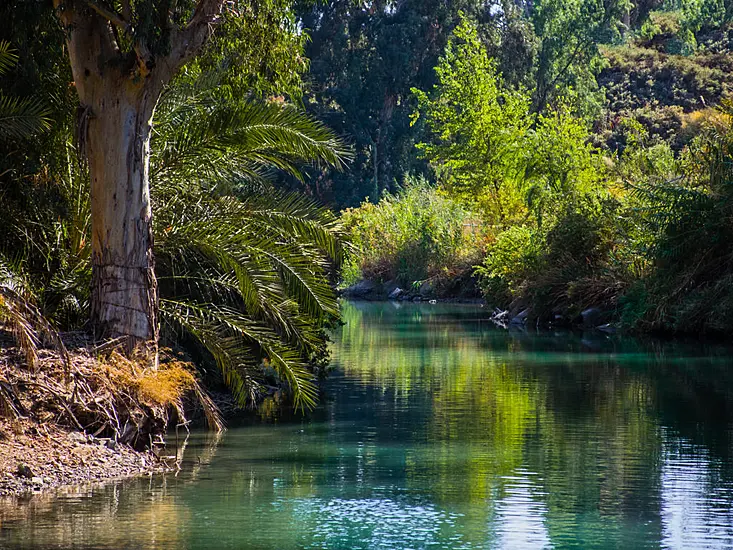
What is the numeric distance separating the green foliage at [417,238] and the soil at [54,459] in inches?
1241

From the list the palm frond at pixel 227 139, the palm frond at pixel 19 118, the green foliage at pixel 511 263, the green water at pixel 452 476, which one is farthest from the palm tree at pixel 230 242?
the green foliage at pixel 511 263

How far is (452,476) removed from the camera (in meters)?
11.7

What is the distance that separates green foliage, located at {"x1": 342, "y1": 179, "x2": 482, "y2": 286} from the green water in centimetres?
2579

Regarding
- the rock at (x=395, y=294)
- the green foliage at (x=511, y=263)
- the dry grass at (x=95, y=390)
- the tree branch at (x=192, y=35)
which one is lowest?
the dry grass at (x=95, y=390)

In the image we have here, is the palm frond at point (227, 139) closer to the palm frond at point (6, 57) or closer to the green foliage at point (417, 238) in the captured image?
the palm frond at point (6, 57)

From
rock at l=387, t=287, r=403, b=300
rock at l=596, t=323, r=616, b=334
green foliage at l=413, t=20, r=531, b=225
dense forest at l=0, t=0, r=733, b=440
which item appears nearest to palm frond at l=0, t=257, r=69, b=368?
dense forest at l=0, t=0, r=733, b=440

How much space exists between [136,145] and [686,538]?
7.35m

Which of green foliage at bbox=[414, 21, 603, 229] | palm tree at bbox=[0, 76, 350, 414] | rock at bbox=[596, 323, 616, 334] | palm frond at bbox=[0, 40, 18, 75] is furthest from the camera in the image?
green foliage at bbox=[414, 21, 603, 229]

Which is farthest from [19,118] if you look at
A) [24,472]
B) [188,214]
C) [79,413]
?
[24,472]

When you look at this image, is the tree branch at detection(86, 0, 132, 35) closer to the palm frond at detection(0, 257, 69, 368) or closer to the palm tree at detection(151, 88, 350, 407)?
the palm tree at detection(151, 88, 350, 407)

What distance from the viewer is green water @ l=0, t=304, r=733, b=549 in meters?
9.30

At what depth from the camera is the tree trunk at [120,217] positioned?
1327 cm

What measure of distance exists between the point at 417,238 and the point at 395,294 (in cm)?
284

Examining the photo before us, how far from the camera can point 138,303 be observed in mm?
13406
